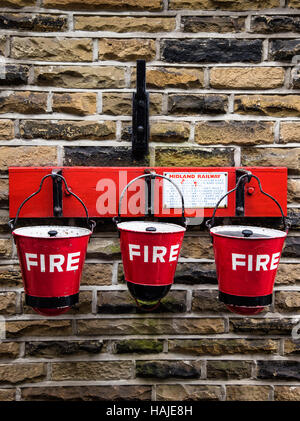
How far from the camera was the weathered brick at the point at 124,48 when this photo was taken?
4.22 ft

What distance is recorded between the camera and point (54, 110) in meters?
1.30

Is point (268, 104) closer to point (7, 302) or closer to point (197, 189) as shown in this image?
point (197, 189)

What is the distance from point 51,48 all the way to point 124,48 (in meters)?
0.24

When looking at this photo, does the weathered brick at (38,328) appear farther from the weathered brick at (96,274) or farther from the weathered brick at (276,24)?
the weathered brick at (276,24)

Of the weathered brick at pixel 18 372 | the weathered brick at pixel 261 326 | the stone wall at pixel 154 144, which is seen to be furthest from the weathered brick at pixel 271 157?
the weathered brick at pixel 18 372

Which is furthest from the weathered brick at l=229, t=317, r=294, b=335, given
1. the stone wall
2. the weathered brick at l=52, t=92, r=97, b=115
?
the weathered brick at l=52, t=92, r=97, b=115

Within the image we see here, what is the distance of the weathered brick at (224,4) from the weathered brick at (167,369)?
48.4 inches

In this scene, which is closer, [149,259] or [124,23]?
[149,259]

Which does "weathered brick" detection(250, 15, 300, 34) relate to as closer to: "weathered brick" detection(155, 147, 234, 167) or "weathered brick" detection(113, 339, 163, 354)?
"weathered brick" detection(155, 147, 234, 167)

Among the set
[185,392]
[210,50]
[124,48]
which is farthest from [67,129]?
[185,392]

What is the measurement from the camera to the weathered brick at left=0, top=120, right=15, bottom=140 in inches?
50.6

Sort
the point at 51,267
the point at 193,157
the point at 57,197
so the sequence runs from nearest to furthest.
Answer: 1. the point at 51,267
2. the point at 57,197
3. the point at 193,157

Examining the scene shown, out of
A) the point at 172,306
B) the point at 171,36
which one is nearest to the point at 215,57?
the point at 171,36

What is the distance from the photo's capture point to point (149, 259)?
104 centimetres
